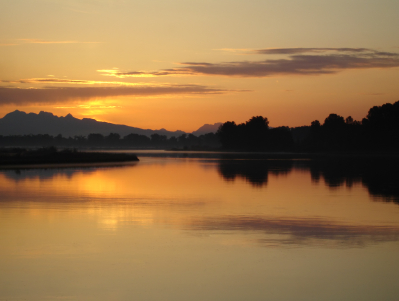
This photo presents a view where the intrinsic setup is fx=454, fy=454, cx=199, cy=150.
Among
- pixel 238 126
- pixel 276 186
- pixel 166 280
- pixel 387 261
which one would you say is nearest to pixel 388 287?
pixel 387 261

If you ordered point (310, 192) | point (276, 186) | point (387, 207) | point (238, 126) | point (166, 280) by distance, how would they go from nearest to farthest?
point (166, 280), point (387, 207), point (310, 192), point (276, 186), point (238, 126)

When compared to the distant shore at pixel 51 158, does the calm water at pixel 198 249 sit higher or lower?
lower

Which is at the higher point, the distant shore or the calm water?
the distant shore

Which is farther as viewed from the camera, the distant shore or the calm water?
the distant shore

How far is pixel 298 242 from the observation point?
11555 millimetres

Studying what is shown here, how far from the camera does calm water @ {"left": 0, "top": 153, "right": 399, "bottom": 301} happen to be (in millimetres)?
8195

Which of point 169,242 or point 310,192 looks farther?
point 310,192

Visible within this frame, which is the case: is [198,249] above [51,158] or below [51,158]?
below

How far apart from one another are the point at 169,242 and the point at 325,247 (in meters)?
3.86

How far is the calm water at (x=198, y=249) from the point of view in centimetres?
820

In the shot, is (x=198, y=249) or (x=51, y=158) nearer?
(x=198, y=249)

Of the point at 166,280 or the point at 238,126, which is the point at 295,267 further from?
the point at 238,126

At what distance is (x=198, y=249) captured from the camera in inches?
426

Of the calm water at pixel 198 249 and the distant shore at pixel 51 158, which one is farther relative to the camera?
the distant shore at pixel 51 158
